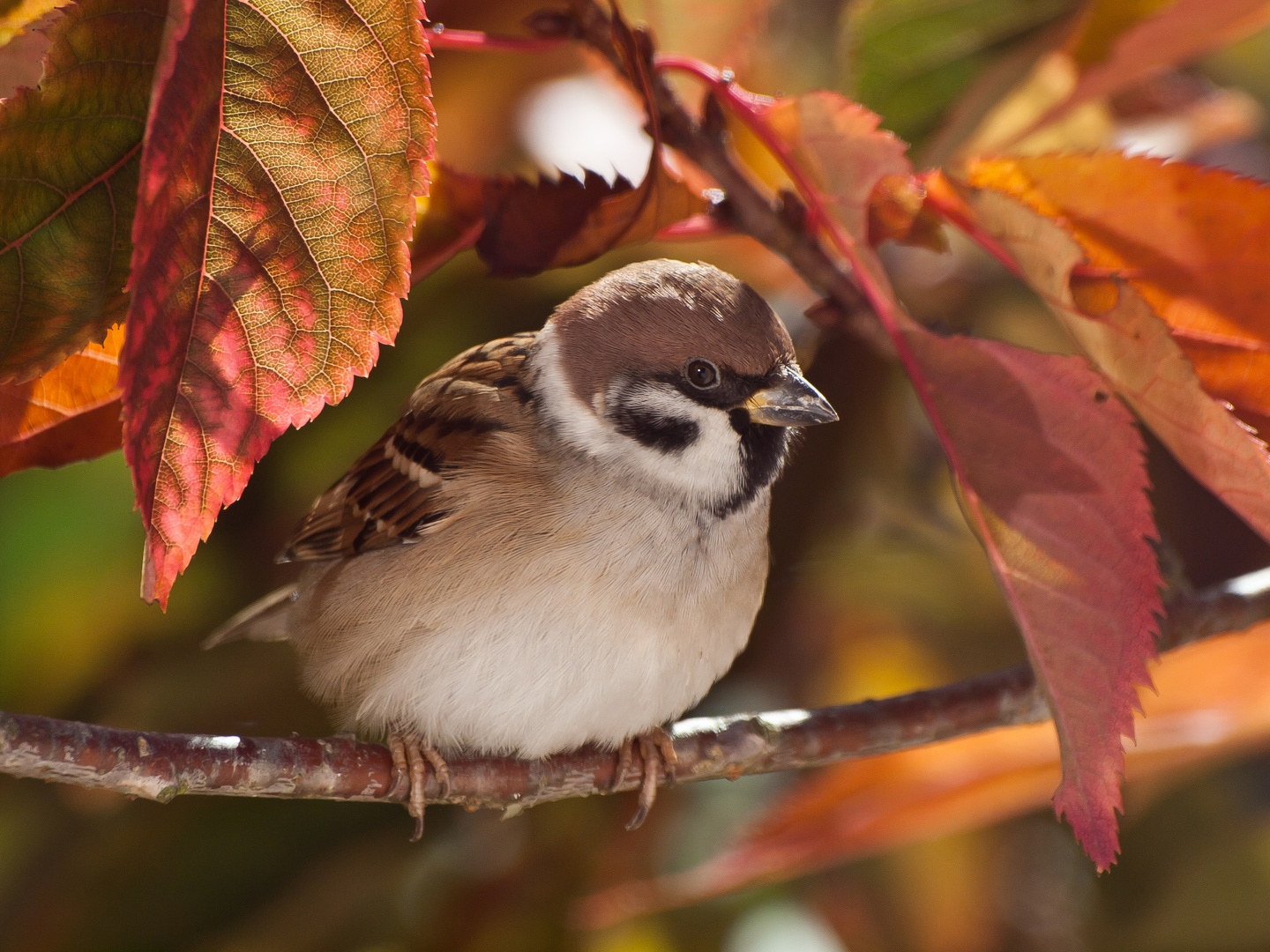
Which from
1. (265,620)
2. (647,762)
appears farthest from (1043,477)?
(265,620)

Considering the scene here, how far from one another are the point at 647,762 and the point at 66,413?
3.41 feet

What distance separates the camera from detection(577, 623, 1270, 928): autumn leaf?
1.66 meters

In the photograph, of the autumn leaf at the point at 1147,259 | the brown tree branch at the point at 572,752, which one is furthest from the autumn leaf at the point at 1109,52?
the brown tree branch at the point at 572,752

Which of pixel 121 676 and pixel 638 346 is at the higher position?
pixel 638 346

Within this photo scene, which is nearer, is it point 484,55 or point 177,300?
point 177,300

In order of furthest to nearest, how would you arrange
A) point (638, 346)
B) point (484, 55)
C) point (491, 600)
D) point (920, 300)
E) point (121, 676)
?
1. point (920, 300)
2. point (484, 55)
3. point (121, 676)
4. point (638, 346)
5. point (491, 600)

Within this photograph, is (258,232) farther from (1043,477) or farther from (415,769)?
(415,769)

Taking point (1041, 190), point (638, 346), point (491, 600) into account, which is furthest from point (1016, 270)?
point (491, 600)

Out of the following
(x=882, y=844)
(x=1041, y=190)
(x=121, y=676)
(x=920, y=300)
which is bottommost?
(x=121, y=676)

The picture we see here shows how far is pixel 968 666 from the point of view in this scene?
2.24m

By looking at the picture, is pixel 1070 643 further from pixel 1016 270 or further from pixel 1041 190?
pixel 1041 190

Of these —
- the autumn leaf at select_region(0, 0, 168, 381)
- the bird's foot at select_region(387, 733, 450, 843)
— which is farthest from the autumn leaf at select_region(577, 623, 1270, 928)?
the autumn leaf at select_region(0, 0, 168, 381)

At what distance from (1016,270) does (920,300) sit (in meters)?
1.02

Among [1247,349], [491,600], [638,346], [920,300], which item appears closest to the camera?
[1247,349]
